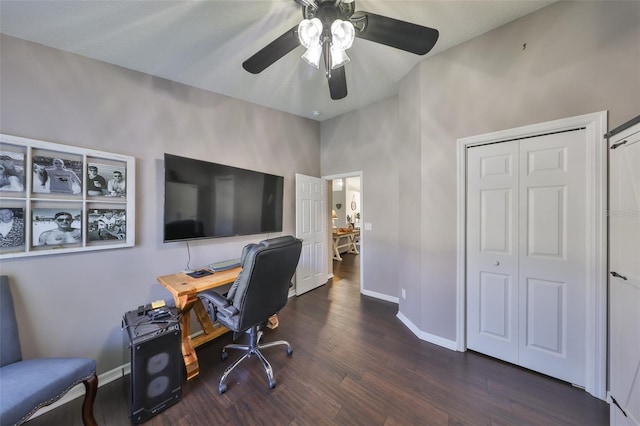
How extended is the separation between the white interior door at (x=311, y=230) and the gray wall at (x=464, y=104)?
1.06 metres

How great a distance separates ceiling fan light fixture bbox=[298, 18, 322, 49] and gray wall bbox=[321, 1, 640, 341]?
1.50 metres

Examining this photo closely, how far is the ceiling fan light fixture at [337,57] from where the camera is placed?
133 centimetres

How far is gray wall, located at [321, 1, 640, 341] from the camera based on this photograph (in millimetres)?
1498

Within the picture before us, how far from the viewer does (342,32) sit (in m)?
1.24

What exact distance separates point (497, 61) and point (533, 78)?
0.33m

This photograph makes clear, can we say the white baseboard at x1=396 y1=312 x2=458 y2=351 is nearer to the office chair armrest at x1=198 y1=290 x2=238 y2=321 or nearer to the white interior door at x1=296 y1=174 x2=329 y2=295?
the white interior door at x1=296 y1=174 x2=329 y2=295

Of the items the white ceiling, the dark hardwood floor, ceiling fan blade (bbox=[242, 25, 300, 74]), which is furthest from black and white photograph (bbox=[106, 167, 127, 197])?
the dark hardwood floor

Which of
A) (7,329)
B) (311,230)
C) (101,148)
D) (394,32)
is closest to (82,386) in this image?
(7,329)

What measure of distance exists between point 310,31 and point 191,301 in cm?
220

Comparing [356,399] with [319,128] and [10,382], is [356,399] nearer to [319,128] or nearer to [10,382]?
[10,382]

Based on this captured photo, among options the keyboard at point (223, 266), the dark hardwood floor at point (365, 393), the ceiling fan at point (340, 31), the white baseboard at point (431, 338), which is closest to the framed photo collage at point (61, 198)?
the keyboard at point (223, 266)

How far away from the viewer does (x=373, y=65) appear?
2.29 m

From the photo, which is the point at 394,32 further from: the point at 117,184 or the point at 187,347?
the point at 187,347

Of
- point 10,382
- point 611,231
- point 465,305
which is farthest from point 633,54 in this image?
point 10,382
